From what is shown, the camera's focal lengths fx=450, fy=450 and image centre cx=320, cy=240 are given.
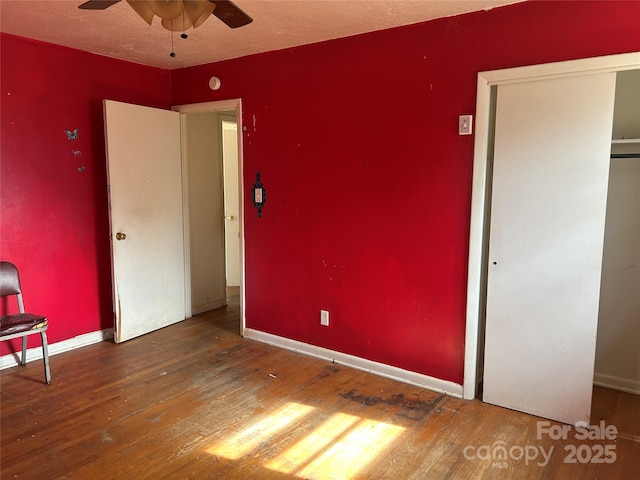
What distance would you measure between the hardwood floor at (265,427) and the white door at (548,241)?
260 millimetres

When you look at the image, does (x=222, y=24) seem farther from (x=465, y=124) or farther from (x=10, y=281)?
(x=10, y=281)

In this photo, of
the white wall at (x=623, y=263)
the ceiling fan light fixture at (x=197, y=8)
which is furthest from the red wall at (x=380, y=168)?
the ceiling fan light fixture at (x=197, y=8)

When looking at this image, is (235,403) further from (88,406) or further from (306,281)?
(306,281)

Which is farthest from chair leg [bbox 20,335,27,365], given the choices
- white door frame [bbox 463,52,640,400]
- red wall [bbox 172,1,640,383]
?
white door frame [bbox 463,52,640,400]

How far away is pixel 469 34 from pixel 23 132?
311 cm

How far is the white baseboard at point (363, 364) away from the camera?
2.94 meters

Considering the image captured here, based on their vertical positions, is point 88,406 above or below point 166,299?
below

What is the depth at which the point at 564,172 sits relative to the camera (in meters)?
2.42

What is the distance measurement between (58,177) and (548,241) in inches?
137

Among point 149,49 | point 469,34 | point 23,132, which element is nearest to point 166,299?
point 23,132

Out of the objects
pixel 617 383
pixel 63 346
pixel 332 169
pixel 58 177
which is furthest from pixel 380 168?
pixel 63 346

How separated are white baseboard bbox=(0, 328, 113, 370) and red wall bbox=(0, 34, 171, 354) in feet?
0.16

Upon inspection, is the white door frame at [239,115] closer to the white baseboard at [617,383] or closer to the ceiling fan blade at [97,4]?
the ceiling fan blade at [97,4]

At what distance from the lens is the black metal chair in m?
2.87
